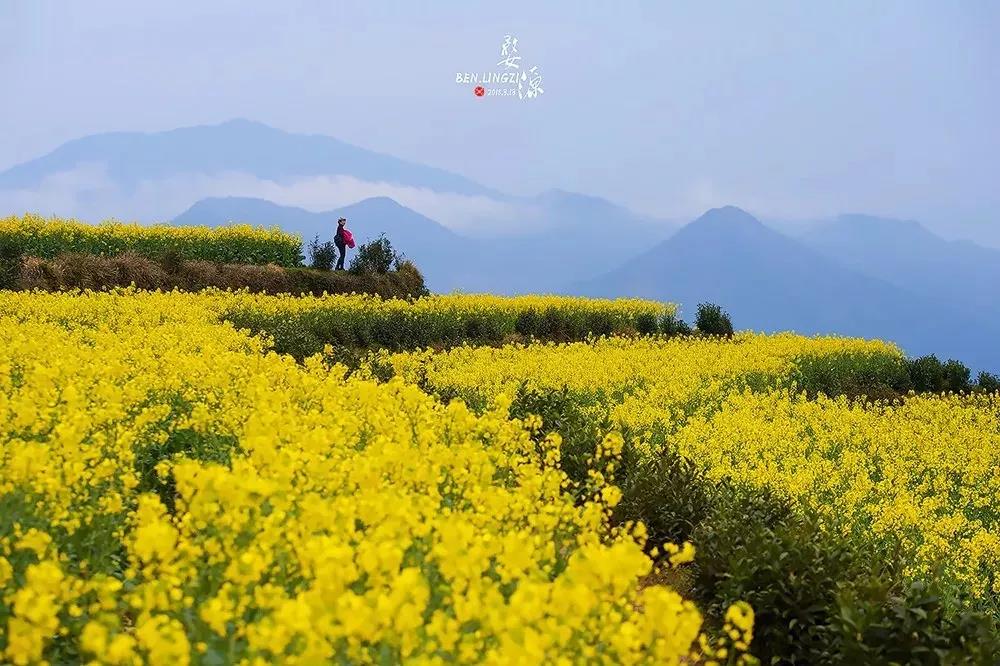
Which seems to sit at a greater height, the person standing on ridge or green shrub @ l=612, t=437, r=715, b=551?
the person standing on ridge

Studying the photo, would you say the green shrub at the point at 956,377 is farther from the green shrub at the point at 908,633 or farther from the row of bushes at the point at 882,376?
the green shrub at the point at 908,633

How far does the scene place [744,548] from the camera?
6.47 meters

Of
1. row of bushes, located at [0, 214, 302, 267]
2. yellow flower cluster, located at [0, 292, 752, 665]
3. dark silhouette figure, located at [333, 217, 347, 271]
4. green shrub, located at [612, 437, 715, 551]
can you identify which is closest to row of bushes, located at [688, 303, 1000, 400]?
green shrub, located at [612, 437, 715, 551]

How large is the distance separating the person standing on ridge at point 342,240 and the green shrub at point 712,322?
10616 millimetres

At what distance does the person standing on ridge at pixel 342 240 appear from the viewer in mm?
28688

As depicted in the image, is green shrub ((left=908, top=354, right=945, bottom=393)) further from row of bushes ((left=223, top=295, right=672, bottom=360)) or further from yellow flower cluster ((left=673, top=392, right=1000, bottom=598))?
row of bushes ((left=223, top=295, right=672, bottom=360))

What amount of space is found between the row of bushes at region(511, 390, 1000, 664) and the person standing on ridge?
2106 centimetres

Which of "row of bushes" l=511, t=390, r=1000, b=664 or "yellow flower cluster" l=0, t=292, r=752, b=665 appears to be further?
"row of bushes" l=511, t=390, r=1000, b=664

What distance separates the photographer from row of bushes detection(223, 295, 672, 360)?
17.6 m

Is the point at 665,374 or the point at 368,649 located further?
the point at 665,374

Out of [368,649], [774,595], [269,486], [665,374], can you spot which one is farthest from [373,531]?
[665,374]

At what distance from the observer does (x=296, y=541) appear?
3.96 m

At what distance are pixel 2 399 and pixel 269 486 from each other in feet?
12.0

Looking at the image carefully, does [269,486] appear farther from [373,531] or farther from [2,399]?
[2,399]
